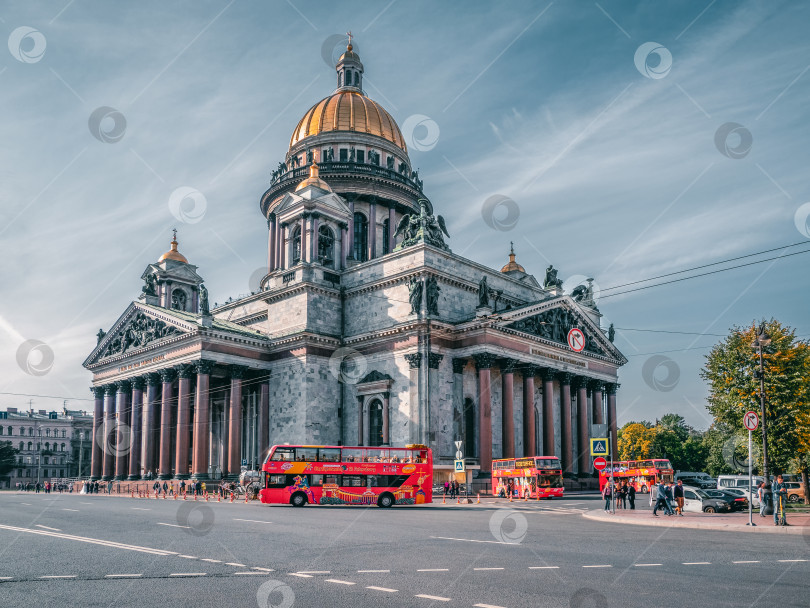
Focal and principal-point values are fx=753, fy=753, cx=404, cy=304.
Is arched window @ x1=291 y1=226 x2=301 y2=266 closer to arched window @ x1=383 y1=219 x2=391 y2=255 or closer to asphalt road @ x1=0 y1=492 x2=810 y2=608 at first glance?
Result: arched window @ x1=383 y1=219 x2=391 y2=255

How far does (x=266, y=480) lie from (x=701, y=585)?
93.3 feet

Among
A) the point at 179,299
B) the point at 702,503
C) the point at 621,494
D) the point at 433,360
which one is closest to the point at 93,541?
the point at 621,494

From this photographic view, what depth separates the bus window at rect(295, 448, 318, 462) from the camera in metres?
37.4

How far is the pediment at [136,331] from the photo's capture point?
188 ft

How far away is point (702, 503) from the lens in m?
34.1

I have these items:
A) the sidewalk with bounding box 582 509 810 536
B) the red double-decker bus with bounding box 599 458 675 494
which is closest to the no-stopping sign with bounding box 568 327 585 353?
the red double-decker bus with bounding box 599 458 675 494

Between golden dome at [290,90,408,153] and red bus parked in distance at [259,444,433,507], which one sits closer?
red bus parked in distance at [259,444,433,507]

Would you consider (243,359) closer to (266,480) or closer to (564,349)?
(266,480)

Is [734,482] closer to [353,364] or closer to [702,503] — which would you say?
[702,503]

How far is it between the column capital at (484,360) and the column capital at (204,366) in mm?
18821

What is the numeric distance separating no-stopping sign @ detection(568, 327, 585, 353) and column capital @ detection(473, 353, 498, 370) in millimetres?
10135

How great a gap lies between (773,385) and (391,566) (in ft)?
112

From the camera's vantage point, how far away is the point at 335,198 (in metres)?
61.1

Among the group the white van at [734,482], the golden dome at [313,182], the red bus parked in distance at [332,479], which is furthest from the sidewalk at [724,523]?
the golden dome at [313,182]
